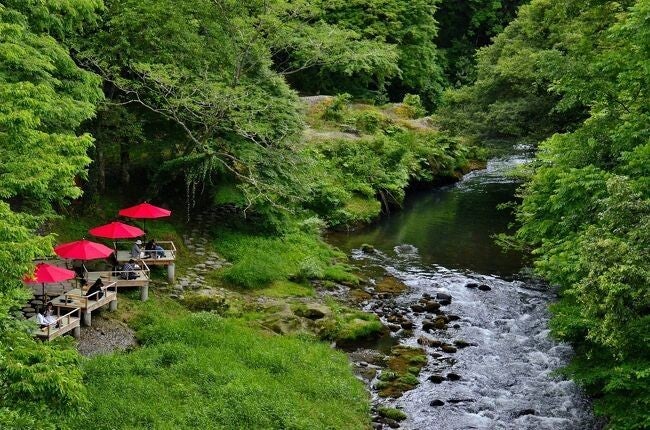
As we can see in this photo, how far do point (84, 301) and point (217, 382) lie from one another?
4405 mm

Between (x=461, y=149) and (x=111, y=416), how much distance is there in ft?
121

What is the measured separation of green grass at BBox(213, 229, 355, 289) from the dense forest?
85 millimetres

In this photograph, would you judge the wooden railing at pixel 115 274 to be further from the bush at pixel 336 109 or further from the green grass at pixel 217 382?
the bush at pixel 336 109

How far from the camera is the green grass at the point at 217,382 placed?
44.9 feet

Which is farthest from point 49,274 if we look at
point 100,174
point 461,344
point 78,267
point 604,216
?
point 604,216

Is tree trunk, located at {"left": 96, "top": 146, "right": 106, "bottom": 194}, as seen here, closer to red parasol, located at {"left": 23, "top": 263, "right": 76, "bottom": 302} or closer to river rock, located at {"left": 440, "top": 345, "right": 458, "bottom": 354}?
red parasol, located at {"left": 23, "top": 263, "right": 76, "bottom": 302}

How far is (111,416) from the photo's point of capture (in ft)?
43.3

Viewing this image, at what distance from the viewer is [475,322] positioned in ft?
69.4

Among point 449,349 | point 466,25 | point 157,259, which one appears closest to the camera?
point 449,349

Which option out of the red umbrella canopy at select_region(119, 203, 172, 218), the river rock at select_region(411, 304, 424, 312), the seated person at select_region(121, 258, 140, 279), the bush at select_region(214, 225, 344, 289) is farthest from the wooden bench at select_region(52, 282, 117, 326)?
the river rock at select_region(411, 304, 424, 312)

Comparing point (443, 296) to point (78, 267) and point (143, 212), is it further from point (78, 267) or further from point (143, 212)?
point (78, 267)

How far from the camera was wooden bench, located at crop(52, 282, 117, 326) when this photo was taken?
54.4 feet

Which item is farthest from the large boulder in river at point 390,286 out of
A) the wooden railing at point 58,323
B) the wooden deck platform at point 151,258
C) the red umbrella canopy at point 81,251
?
the wooden railing at point 58,323

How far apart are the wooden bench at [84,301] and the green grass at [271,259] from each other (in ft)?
16.2
